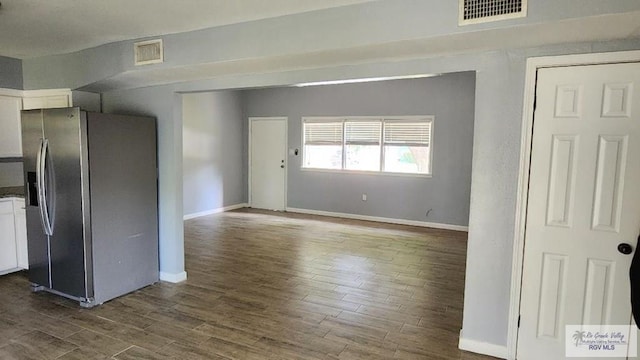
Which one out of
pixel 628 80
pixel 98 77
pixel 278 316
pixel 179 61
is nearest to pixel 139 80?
pixel 98 77

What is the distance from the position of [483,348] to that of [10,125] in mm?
5346

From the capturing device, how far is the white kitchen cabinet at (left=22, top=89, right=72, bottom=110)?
4141 mm

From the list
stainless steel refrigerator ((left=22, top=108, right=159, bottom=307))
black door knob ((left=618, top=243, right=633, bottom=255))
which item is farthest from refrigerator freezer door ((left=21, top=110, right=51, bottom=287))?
black door knob ((left=618, top=243, right=633, bottom=255))

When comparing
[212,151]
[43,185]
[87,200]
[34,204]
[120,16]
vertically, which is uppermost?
[120,16]

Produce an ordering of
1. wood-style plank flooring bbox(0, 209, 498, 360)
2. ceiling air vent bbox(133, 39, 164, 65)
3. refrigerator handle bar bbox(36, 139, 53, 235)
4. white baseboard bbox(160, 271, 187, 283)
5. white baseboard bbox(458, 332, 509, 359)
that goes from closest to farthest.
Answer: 1. white baseboard bbox(458, 332, 509, 359)
2. wood-style plank flooring bbox(0, 209, 498, 360)
3. ceiling air vent bbox(133, 39, 164, 65)
4. refrigerator handle bar bbox(36, 139, 53, 235)
5. white baseboard bbox(160, 271, 187, 283)

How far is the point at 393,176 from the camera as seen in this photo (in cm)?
693

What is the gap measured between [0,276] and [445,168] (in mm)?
6336

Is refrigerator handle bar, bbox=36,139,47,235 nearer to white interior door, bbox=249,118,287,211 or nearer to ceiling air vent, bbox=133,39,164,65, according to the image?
ceiling air vent, bbox=133,39,164,65

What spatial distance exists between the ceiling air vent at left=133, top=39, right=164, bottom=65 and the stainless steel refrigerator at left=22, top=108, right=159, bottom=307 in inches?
23.4

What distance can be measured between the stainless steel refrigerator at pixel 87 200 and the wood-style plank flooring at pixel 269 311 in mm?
234

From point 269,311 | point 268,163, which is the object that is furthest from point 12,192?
point 268,163

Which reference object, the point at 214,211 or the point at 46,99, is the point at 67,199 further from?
the point at 214,211

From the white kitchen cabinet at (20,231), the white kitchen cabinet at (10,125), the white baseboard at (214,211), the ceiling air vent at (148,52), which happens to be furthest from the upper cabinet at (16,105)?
the white baseboard at (214,211)

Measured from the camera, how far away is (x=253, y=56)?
2789mm
